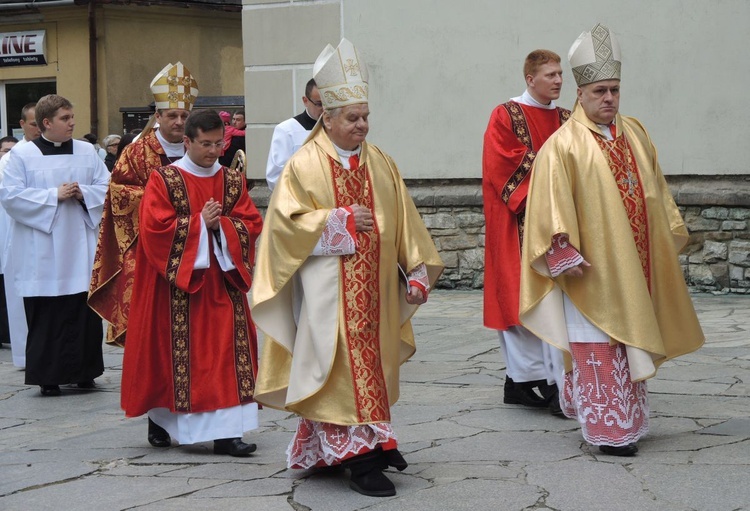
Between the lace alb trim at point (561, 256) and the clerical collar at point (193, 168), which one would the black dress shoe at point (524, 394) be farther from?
the clerical collar at point (193, 168)

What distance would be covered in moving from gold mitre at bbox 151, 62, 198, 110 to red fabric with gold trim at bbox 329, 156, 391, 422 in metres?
1.95

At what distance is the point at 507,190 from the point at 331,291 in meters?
2.00

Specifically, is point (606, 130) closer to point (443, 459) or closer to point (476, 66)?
point (443, 459)

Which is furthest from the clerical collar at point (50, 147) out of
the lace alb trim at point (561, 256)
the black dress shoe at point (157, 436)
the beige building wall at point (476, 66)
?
the beige building wall at point (476, 66)

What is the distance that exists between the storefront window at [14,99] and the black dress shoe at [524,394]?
16348 mm

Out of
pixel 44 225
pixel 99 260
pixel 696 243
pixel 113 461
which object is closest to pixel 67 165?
pixel 44 225

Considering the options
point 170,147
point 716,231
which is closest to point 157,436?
point 170,147

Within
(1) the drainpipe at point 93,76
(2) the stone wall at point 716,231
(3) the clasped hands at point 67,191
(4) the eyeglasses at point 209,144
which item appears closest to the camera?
(4) the eyeglasses at point 209,144

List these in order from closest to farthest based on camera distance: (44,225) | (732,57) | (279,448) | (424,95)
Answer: (279,448)
(44,225)
(732,57)
(424,95)

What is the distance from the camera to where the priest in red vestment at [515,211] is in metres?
6.62

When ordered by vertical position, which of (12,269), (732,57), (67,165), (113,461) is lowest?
(113,461)

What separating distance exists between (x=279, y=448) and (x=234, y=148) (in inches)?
340

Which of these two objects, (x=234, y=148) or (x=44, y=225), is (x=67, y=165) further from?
(x=234, y=148)

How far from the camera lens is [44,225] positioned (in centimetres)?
789
